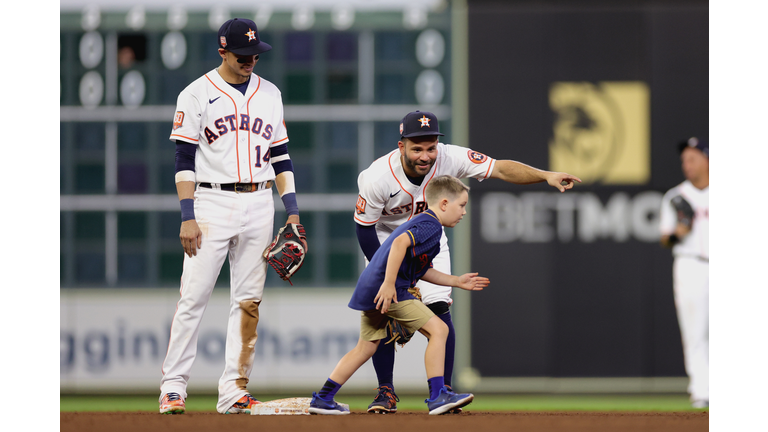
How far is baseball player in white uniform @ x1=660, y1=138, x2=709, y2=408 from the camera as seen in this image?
569cm

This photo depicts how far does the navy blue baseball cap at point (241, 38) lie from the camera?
3.97 meters

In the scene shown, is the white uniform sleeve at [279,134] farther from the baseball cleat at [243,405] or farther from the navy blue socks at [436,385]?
the navy blue socks at [436,385]

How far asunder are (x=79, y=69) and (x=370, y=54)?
105 inches

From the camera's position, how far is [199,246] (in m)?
3.99

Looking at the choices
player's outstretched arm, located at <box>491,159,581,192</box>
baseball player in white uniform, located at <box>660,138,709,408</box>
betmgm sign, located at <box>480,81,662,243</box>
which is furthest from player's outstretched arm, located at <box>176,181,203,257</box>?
betmgm sign, located at <box>480,81,662,243</box>

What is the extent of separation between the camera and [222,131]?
13.2 feet

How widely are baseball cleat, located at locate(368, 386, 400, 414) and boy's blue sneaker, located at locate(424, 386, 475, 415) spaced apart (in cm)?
42

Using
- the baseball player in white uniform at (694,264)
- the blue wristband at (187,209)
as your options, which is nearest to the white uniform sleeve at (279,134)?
the blue wristband at (187,209)

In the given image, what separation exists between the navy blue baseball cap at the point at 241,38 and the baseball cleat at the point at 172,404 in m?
1.62

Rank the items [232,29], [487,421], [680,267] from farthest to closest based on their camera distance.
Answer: [680,267] < [232,29] < [487,421]

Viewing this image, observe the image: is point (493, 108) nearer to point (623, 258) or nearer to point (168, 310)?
point (623, 258)

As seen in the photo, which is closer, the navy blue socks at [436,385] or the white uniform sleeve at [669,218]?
the navy blue socks at [436,385]

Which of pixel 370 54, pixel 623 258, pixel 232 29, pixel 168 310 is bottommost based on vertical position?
pixel 168 310

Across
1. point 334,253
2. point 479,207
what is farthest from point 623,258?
point 334,253
